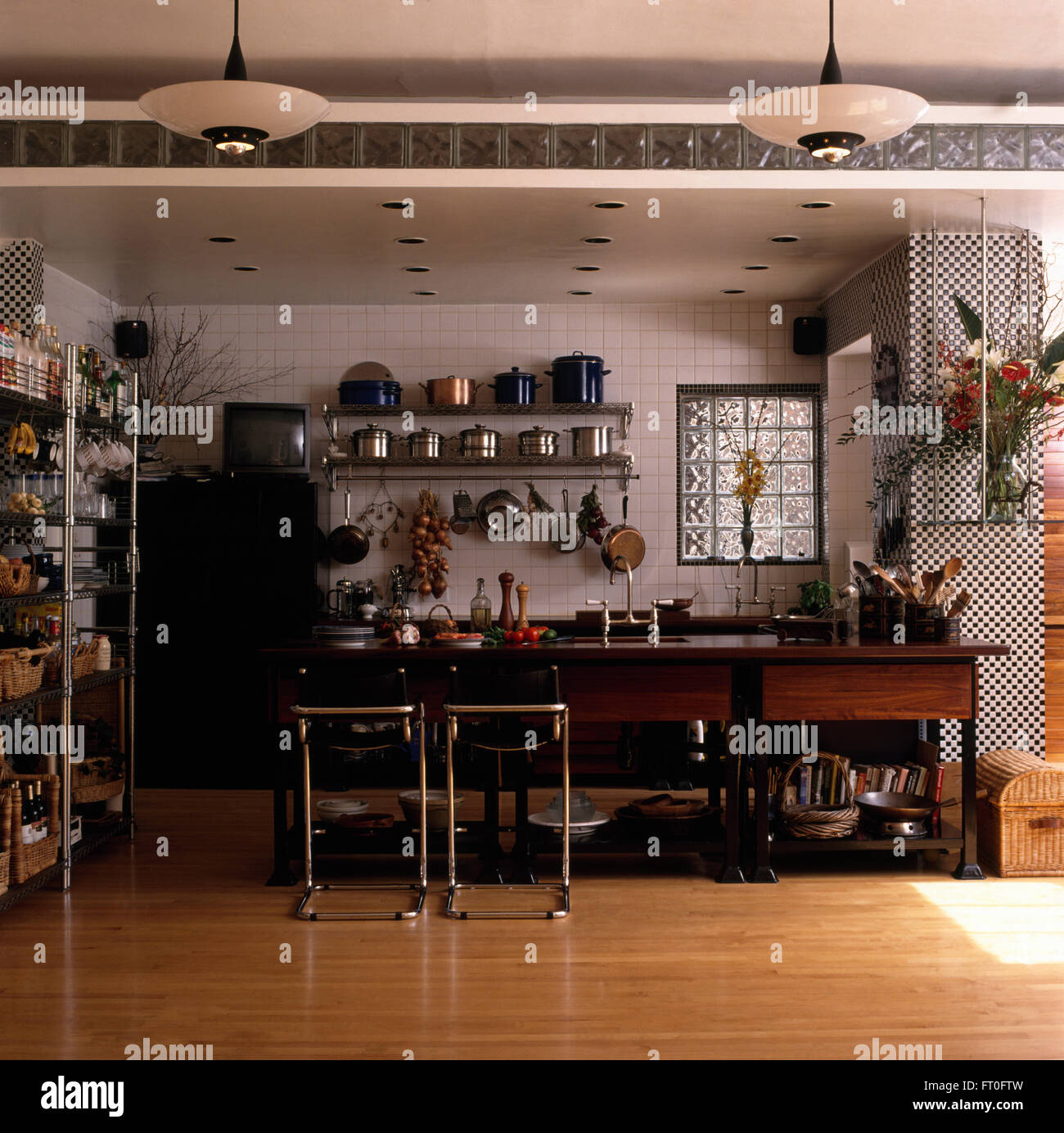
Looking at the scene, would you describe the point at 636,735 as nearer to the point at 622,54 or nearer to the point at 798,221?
the point at 798,221

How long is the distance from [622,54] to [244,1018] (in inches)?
148

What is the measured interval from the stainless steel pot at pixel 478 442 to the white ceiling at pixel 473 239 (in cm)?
84

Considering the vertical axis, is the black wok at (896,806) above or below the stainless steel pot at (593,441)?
below

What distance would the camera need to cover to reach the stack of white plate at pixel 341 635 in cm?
474

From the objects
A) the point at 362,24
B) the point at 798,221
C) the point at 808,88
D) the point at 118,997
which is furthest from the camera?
the point at 798,221

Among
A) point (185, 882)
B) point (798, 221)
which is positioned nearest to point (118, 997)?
point (185, 882)

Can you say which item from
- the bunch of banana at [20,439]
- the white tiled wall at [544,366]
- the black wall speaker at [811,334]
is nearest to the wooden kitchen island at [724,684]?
the bunch of banana at [20,439]

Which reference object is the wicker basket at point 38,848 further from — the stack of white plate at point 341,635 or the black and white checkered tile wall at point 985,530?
the black and white checkered tile wall at point 985,530

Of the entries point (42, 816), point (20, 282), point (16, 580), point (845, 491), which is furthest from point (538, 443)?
point (42, 816)

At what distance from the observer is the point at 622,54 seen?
4719 millimetres

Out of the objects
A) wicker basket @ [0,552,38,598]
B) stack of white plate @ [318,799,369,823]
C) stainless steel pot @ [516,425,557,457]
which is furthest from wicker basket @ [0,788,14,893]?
stainless steel pot @ [516,425,557,457]

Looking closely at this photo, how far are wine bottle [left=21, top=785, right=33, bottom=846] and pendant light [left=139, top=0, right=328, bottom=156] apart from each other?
2.50m

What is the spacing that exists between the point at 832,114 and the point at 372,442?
441 centimetres

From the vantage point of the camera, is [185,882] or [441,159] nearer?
[185,882]
